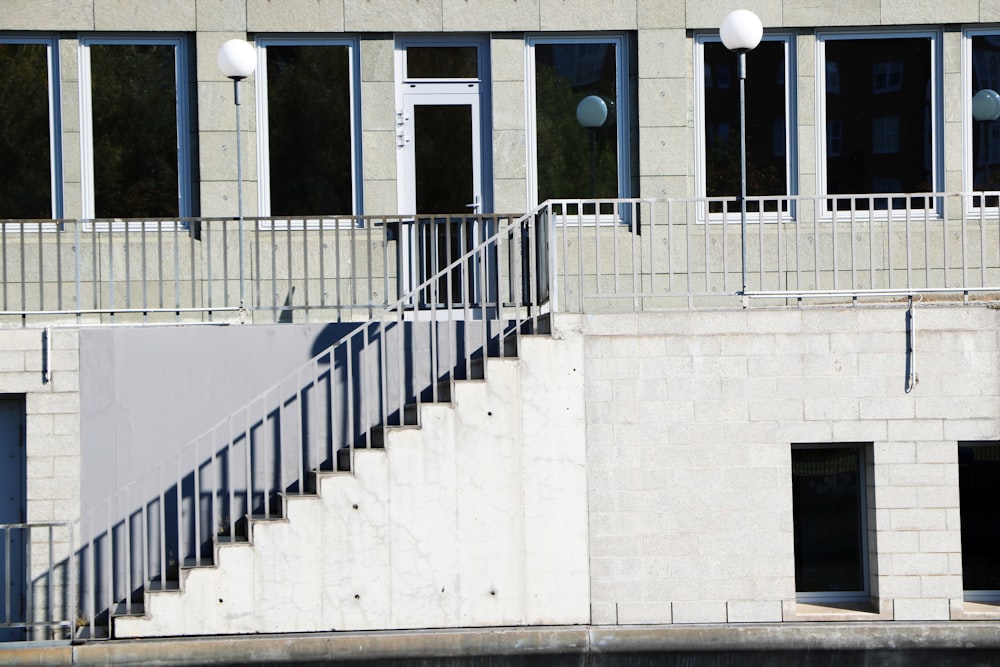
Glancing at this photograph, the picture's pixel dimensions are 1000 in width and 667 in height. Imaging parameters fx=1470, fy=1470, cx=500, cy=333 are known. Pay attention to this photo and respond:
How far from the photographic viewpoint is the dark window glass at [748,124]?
14.5 metres

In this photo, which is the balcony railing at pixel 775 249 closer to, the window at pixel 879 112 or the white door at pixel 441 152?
the window at pixel 879 112

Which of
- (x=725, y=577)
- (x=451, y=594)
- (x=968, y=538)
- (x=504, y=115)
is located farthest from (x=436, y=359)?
(x=968, y=538)

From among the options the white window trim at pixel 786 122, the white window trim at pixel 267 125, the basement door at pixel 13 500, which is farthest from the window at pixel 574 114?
the basement door at pixel 13 500

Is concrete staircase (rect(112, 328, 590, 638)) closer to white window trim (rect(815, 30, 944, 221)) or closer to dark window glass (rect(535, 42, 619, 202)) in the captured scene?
dark window glass (rect(535, 42, 619, 202))

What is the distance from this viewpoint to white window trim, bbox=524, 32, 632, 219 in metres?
14.5

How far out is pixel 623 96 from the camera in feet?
47.6

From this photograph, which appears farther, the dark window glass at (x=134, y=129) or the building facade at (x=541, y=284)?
the dark window glass at (x=134, y=129)

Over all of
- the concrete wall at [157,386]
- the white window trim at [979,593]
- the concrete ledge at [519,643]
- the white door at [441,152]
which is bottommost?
the concrete ledge at [519,643]

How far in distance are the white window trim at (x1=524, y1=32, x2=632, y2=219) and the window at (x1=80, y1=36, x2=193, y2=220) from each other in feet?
10.9

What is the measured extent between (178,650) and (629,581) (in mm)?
3434

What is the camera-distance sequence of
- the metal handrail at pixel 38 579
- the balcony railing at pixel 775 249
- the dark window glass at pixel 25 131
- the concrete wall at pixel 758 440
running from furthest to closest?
the dark window glass at pixel 25 131, the balcony railing at pixel 775 249, the metal handrail at pixel 38 579, the concrete wall at pixel 758 440

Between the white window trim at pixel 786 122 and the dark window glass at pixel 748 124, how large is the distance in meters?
0.03

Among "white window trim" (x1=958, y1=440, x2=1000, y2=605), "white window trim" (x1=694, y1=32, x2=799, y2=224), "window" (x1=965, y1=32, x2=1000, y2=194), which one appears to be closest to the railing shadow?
"white window trim" (x1=694, y1=32, x2=799, y2=224)

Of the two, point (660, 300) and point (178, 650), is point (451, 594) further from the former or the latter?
point (660, 300)
